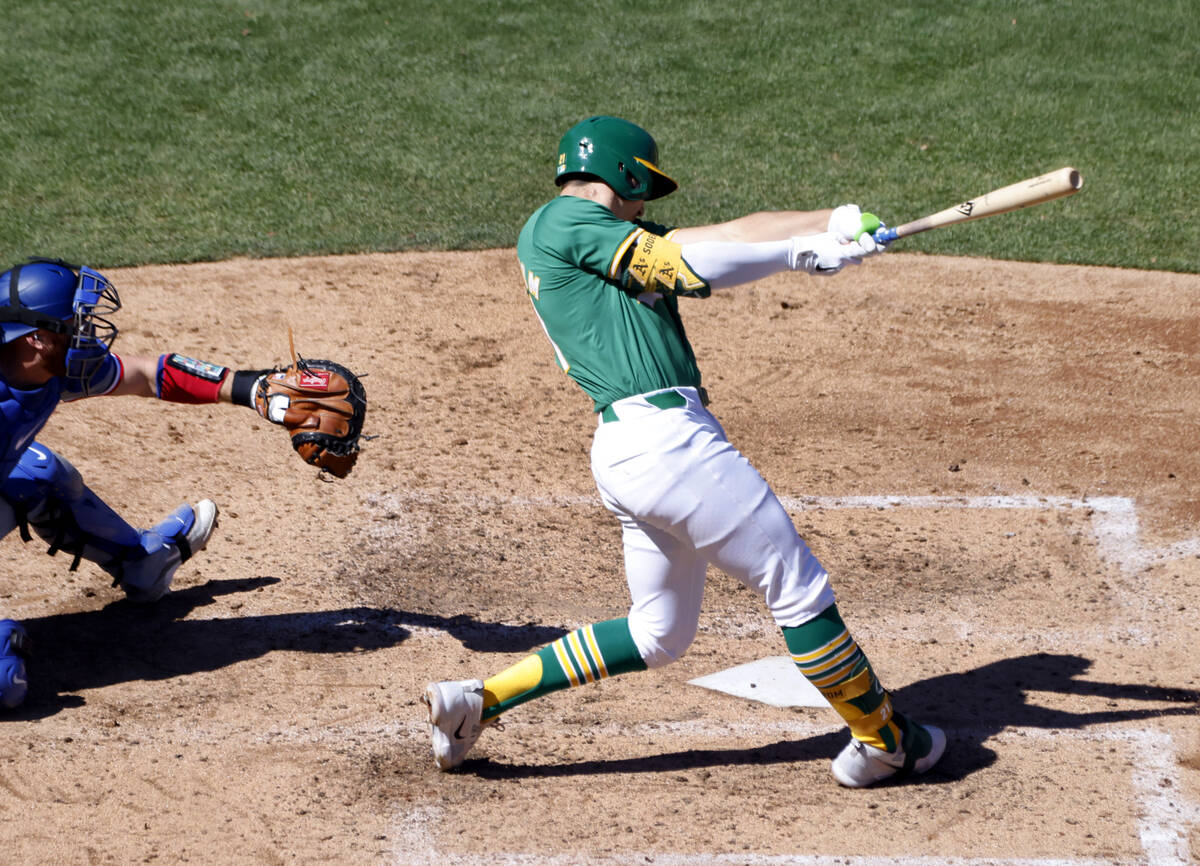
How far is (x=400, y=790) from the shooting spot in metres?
3.65

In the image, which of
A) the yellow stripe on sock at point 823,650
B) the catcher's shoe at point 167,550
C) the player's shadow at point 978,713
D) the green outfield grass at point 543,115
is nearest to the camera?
the yellow stripe on sock at point 823,650

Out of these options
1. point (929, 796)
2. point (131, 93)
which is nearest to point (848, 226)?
point (929, 796)

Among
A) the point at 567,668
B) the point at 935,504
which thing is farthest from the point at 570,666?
the point at 935,504

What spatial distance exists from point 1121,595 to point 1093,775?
1.17m

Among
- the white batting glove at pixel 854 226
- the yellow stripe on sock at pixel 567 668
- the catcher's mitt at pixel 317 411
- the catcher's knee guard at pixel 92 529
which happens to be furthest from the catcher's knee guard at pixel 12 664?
the white batting glove at pixel 854 226

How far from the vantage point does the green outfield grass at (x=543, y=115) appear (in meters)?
7.86

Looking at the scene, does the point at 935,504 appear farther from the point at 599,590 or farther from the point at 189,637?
the point at 189,637

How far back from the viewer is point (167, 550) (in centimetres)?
459

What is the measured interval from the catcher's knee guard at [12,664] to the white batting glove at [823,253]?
2.68m

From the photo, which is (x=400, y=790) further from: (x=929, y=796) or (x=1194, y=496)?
(x=1194, y=496)

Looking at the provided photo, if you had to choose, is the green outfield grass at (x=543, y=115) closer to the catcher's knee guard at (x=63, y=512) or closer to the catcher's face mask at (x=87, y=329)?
the catcher's knee guard at (x=63, y=512)

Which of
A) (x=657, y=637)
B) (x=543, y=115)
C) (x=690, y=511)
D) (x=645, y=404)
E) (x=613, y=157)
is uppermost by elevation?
(x=543, y=115)

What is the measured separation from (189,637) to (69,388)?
1.01 metres

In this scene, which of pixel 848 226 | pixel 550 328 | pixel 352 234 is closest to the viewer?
pixel 848 226
